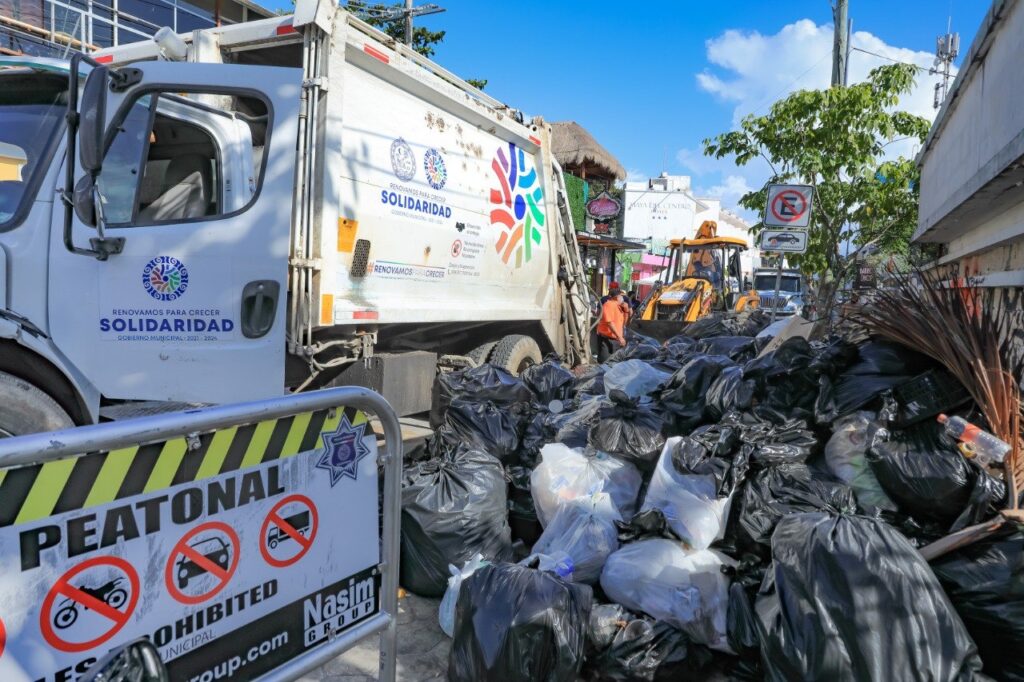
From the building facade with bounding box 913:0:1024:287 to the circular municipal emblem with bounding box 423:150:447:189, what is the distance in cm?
315

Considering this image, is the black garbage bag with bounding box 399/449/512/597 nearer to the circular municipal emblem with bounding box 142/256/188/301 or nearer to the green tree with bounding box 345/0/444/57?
the circular municipal emblem with bounding box 142/256/188/301

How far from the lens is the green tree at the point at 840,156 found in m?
8.90

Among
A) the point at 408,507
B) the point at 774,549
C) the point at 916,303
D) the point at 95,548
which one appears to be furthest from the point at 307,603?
the point at 916,303

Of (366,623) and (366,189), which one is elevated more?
(366,189)

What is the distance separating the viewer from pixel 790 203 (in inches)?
286

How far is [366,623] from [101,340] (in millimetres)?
2231

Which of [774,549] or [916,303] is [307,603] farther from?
[916,303]

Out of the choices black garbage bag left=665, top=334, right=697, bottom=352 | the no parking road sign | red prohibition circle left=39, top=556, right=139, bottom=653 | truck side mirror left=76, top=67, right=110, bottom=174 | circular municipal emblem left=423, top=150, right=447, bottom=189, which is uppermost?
the no parking road sign

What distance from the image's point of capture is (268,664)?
1.68 meters

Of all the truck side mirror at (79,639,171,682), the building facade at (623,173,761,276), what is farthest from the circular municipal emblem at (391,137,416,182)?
the building facade at (623,173,761,276)

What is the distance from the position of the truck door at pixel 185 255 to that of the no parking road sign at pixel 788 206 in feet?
17.9

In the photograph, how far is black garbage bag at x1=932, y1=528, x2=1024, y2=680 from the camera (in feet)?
6.91

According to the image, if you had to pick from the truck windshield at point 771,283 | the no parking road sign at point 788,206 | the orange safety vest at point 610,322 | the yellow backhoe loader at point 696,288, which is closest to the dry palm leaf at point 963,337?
the no parking road sign at point 788,206

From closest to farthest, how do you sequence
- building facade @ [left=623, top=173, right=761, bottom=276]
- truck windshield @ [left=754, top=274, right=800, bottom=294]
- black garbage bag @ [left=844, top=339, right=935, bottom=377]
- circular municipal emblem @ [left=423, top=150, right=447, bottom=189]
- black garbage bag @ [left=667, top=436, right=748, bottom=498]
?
black garbage bag @ [left=667, top=436, right=748, bottom=498]
black garbage bag @ [left=844, top=339, right=935, bottom=377]
circular municipal emblem @ [left=423, top=150, right=447, bottom=189]
truck windshield @ [left=754, top=274, right=800, bottom=294]
building facade @ [left=623, top=173, right=761, bottom=276]
